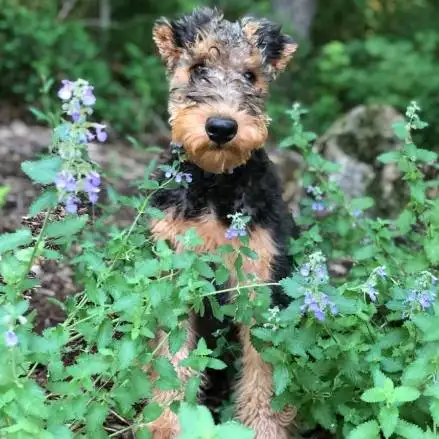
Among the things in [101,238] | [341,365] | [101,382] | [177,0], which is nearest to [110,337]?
[101,382]

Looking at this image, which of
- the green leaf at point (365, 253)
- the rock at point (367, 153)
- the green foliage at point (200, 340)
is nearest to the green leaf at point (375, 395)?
the green foliage at point (200, 340)

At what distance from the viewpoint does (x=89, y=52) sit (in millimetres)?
8125

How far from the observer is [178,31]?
3.80 meters

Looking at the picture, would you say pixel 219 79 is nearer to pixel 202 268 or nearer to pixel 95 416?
pixel 202 268

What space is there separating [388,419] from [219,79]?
5.37 ft

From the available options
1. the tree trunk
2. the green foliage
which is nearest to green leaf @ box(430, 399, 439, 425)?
the green foliage

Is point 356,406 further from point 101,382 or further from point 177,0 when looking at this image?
point 177,0

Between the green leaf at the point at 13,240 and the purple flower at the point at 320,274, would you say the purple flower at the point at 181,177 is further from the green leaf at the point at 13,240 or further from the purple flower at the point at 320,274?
the green leaf at the point at 13,240

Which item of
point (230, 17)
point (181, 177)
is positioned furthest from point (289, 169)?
point (181, 177)

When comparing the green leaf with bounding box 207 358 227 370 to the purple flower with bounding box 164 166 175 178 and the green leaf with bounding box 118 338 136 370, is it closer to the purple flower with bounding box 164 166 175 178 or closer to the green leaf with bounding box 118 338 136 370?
the green leaf with bounding box 118 338 136 370

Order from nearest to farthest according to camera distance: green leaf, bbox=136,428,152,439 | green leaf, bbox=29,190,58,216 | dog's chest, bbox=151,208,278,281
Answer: green leaf, bbox=29,190,58,216
green leaf, bbox=136,428,152,439
dog's chest, bbox=151,208,278,281

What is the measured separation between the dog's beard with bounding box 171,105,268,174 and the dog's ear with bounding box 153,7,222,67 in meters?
0.47

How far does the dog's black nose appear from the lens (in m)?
3.29

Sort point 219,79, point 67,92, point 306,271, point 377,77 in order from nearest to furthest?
point 67,92 < point 306,271 < point 219,79 < point 377,77
